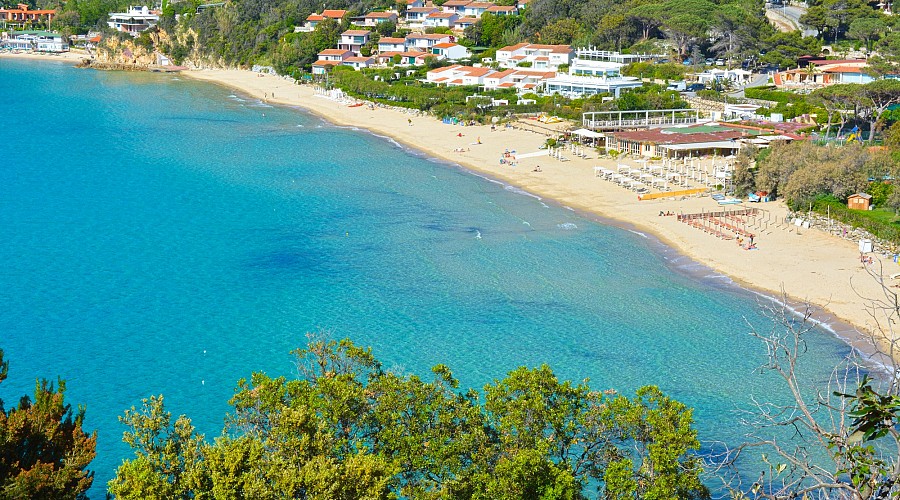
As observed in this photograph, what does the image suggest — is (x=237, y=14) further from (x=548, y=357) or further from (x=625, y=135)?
(x=548, y=357)

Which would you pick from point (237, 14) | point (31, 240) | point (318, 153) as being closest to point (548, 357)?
point (31, 240)

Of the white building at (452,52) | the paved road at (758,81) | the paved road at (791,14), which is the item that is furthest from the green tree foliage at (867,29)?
the white building at (452,52)

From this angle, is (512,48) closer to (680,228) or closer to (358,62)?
(358,62)

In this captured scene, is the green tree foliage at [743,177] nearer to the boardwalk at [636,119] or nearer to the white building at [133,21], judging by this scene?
the boardwalk at [636,119]

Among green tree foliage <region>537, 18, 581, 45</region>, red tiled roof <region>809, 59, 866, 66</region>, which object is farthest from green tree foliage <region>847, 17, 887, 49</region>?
green tree foliage <region>537, 18, 581, 45</region>

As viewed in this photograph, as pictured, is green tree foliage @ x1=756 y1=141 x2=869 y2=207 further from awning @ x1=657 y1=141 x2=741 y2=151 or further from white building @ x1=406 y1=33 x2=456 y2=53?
white building @ x1=406 y1=33 x2=456 y2=53

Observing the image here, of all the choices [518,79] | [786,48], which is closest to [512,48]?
[518,79]
